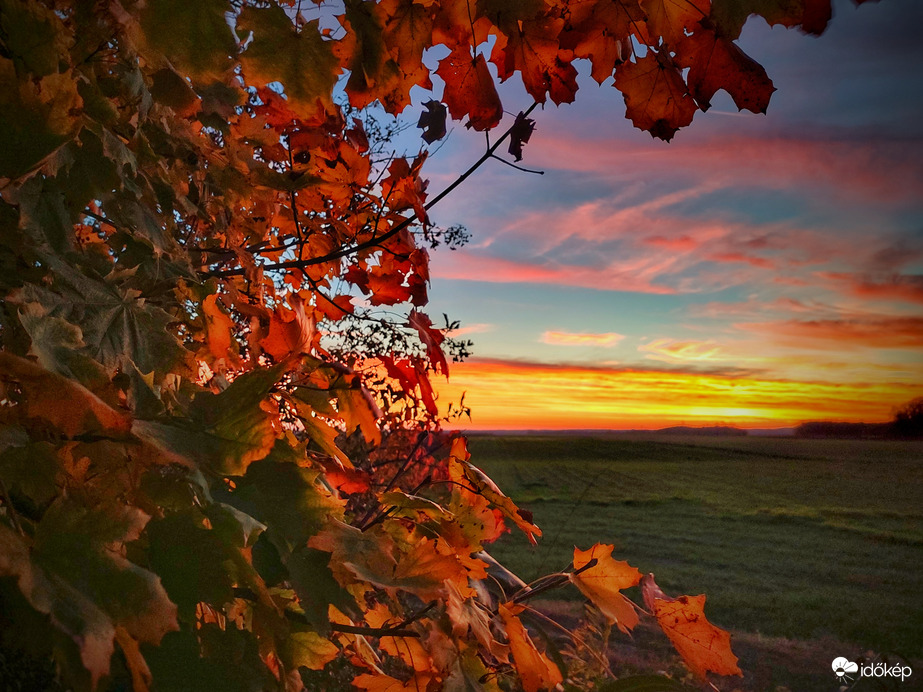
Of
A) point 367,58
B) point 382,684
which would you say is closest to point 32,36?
point 367,58

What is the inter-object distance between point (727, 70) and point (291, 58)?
630 millimetres

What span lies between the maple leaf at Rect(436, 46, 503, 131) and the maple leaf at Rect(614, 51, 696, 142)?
0.21 meters

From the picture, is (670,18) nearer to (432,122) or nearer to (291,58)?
(291,58)

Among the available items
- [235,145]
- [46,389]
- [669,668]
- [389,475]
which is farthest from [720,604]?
[46,389]

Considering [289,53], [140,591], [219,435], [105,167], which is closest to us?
[140,591]

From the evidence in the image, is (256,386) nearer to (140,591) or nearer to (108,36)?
(140,591)

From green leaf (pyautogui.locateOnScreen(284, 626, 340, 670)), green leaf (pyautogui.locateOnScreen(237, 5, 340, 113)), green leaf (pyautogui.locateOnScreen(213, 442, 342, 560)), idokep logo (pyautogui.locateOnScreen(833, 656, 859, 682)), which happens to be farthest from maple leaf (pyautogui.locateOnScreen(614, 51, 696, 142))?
idokep logo (pyautogui.locateOnScreen(833, 656, 859, 682))

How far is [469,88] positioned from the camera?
1061 millimetres

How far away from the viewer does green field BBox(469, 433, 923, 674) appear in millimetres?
9312

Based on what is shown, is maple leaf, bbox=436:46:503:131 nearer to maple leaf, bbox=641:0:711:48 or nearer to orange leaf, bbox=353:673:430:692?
maple leaf, bbox=641:0:711:48

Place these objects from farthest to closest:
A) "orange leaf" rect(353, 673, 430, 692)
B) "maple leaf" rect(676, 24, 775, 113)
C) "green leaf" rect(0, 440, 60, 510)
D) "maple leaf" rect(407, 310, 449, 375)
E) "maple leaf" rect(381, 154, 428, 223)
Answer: "maple leaf" rect(381, 154, 428, 223) < "maple leaf" rect(407, 310, 449, 375) < "orange leaf" rect(353, 673, 430, 692) < "maple leaf" rect(676, 24, 775, 113) < "green leaf" rect(0, 440, 60, 510)

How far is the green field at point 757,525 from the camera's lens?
931cm

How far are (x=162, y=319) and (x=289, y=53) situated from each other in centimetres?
50

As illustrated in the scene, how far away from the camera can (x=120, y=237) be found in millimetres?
1436
